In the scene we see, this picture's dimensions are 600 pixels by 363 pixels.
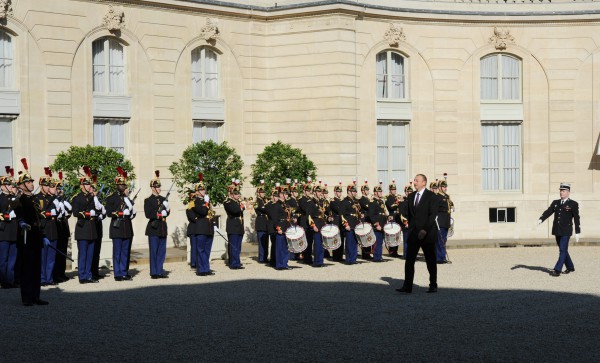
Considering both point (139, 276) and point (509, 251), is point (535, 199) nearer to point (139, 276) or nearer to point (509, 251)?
point (509, 251)

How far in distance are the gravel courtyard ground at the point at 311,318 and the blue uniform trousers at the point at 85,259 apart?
14.6 inches

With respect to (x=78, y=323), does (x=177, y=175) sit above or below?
above

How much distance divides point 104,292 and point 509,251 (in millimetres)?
12426

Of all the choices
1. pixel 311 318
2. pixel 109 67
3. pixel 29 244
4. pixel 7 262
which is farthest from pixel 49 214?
pixel 109 67

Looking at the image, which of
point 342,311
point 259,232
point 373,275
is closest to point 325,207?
point 259,232

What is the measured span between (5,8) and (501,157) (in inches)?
583

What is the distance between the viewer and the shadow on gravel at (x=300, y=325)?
11.7 metres

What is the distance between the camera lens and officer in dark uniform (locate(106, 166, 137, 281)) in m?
19.8

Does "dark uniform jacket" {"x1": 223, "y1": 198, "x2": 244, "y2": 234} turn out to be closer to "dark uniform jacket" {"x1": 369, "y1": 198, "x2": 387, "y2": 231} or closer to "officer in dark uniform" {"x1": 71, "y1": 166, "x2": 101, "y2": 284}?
"dark uniform jacket" {"x1": 369, "y1": 198, "x2": 387, "y2": 231}

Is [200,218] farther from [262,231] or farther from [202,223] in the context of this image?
[262,231]

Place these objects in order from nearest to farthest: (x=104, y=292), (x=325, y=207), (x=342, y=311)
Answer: (x=342, y=311)
(x=104, y=292)
(x=325, y=207)

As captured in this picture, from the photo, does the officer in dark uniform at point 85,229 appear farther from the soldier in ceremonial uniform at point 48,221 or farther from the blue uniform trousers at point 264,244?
the blue uniform trousers at point 264,244

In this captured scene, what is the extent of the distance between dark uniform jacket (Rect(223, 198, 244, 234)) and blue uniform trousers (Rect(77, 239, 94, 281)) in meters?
3.63

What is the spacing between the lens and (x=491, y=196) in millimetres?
31750
